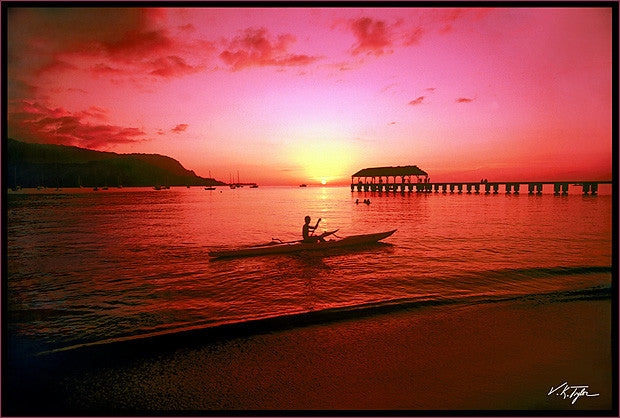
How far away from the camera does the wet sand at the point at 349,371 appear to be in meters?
4.09

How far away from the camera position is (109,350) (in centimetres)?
571

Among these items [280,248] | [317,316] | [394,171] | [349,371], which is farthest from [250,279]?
[394,171]

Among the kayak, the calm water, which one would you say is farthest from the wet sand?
the kayak

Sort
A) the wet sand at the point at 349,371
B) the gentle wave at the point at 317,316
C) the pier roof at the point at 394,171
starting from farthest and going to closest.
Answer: the pier roof at the point at 394,171 < the gentle wave at the point at 317,316 < the wet sand at the point at 349,371

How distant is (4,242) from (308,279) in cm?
787

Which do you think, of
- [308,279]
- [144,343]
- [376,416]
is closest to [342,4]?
[376,416]

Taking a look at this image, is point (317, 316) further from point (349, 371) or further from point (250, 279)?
point (250, 279)

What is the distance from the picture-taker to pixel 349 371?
4.68 m

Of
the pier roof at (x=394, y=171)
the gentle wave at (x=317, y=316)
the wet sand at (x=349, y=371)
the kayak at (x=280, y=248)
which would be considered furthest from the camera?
the pier roof at (x=394, y=171)

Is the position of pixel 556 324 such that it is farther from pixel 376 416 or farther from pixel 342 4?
pixel 342 4
